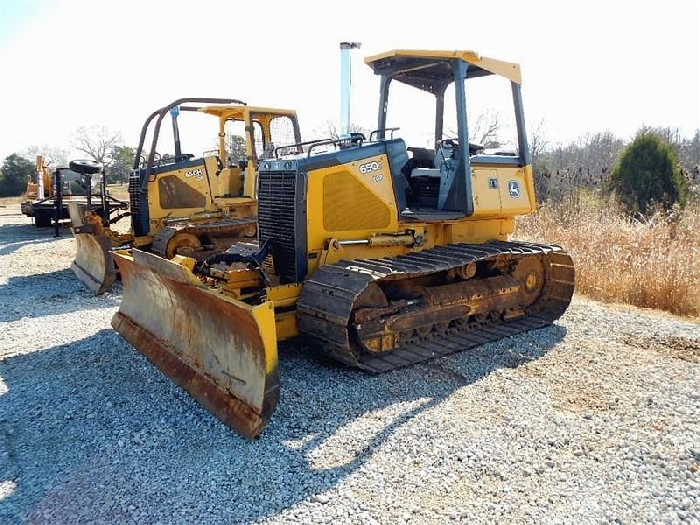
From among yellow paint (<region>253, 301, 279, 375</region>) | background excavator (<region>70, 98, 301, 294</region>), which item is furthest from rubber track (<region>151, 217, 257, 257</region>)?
yellow paint (<region>253, 301, 279, 375</region>)

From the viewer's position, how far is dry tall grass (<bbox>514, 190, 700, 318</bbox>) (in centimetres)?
791

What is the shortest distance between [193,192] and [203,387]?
693 cm

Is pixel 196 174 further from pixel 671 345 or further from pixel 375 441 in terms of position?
pixel 671 345

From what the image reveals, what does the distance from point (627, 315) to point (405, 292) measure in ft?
11.3

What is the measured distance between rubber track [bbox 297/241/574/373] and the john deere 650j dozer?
0.01 meters

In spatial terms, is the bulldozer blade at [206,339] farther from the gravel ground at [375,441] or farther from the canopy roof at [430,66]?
the canopy roof at [430,66]

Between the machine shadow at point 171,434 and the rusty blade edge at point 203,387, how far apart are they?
0.08 metres

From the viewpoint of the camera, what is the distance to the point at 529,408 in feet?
14.1

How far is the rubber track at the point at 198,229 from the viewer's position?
9395 mm

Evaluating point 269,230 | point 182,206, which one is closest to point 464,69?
point 269,230

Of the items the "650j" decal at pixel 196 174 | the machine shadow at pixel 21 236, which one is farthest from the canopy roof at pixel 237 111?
the machine shadow at pixel 21 236

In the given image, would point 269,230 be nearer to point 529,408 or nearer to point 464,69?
point 464,69

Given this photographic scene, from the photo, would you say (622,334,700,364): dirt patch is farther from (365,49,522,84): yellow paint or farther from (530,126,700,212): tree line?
(530,126,700,212): tree line

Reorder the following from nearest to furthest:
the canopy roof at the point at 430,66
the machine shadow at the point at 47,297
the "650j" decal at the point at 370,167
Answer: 1. the "650j" decal at the point at 370,167
2. the canopy roof at the point at 430,66
3. the machine shadow at the point at 47,297
